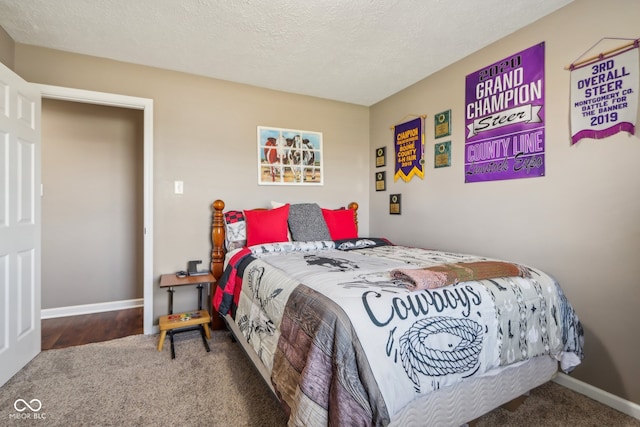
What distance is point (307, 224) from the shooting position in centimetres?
292

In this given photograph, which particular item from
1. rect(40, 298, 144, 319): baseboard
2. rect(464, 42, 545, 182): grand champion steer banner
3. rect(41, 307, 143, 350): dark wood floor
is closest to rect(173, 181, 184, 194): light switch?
rect(41, 307, 143, 350): dark wood floor

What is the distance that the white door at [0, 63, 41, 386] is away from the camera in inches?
73.4

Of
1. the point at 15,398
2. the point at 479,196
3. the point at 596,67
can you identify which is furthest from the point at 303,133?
the point at 15,398

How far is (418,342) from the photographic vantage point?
1.14 meters

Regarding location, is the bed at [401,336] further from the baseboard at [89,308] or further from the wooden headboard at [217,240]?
the baseboard at [89,308]

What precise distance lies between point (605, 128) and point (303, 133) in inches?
95.9

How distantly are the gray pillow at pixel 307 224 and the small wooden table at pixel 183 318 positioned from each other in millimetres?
832

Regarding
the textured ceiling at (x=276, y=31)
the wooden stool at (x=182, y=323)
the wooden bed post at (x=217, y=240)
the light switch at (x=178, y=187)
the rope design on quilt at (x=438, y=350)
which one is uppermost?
the textured ceiling at (x=276, y=31)

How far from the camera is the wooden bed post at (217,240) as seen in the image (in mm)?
2772

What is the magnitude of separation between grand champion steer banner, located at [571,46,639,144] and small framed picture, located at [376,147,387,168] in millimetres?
1781

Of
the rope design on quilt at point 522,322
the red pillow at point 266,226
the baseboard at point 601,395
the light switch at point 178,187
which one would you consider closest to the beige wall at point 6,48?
the light switch at point 178,187

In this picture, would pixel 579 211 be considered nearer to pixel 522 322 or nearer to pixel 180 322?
pixel 522 322

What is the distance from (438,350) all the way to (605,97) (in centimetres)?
172

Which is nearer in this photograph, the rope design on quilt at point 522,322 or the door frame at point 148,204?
the rope design on quilt at point 522,322
